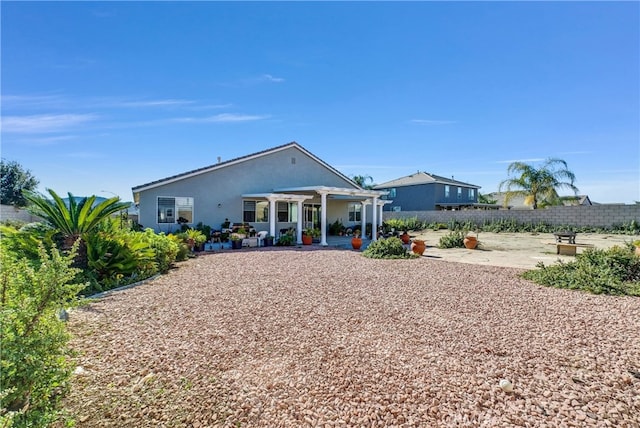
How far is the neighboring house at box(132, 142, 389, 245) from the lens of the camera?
53.5 ft

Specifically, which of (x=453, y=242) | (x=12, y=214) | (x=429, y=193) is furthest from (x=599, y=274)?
(x=12, y=214)

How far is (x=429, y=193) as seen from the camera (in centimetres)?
3897

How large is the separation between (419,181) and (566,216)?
17.7 metres

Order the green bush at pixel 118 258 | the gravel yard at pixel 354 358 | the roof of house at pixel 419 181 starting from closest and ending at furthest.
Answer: the gravel yard at pixel 354 358 < the green bush at pixel 118 258 < the roof of house at pixel 419 181

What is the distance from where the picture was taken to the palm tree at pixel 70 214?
7.52 m

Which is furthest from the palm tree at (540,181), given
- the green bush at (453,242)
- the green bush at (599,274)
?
the green bush at (599,274)

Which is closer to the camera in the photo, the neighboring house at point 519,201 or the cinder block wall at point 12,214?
the cinder block wall at point 12,214

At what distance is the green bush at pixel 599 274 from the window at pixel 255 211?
47.1ft

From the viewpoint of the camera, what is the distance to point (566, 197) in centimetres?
2773

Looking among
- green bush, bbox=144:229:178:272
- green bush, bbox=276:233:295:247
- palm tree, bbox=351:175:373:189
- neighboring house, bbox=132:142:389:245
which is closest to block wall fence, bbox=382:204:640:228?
neighboring house, bbox=132:142:389:245

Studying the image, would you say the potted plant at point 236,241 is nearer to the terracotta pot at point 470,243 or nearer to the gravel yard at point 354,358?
the gravel yard at point 354,358

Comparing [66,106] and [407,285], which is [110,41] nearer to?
[66,106]

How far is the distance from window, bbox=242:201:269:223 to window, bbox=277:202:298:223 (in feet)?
3.34

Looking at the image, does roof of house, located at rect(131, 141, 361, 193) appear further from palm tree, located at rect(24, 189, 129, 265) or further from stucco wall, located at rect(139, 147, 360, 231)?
palm tree, located at rect(24, 189, 129, 265)
